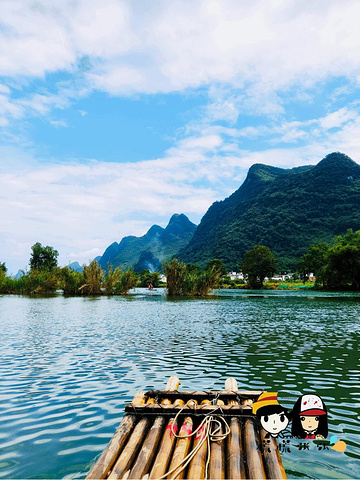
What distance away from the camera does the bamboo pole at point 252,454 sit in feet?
15.3

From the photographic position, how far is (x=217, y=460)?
494cm

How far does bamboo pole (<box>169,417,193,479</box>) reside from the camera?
4725 millimetres

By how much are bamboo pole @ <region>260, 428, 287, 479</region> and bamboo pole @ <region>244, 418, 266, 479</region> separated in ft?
0.27

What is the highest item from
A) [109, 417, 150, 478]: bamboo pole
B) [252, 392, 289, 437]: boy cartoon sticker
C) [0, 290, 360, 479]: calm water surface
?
[252, 392, 289, 437]: boy cartoon sticker

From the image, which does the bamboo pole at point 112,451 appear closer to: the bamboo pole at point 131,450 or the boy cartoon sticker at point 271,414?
the bamboo pole at point 131,450

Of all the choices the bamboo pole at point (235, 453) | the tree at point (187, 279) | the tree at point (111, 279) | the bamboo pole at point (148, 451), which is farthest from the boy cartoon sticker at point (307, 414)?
the tree at point (111, 279)

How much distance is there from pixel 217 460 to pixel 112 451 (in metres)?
1.49

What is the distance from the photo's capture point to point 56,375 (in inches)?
437

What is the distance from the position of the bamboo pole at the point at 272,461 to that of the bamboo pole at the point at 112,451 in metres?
2.10

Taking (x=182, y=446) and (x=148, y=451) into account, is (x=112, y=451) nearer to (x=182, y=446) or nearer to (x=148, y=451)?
(x=148, y=451)

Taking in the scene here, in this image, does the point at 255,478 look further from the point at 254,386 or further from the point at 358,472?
the point at 254,386

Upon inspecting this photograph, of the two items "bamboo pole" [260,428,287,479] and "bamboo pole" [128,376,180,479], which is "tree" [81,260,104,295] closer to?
"bamboo pole" [128,376,180,479]

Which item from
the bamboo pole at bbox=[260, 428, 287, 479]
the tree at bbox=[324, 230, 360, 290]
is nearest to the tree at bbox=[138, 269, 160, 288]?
the tree at bbox=[324, 230, 360, 290]

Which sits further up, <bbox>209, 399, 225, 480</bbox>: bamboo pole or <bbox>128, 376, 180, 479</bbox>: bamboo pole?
<bbox>128, 376, 180, 479</bbox>: bamboo pole
